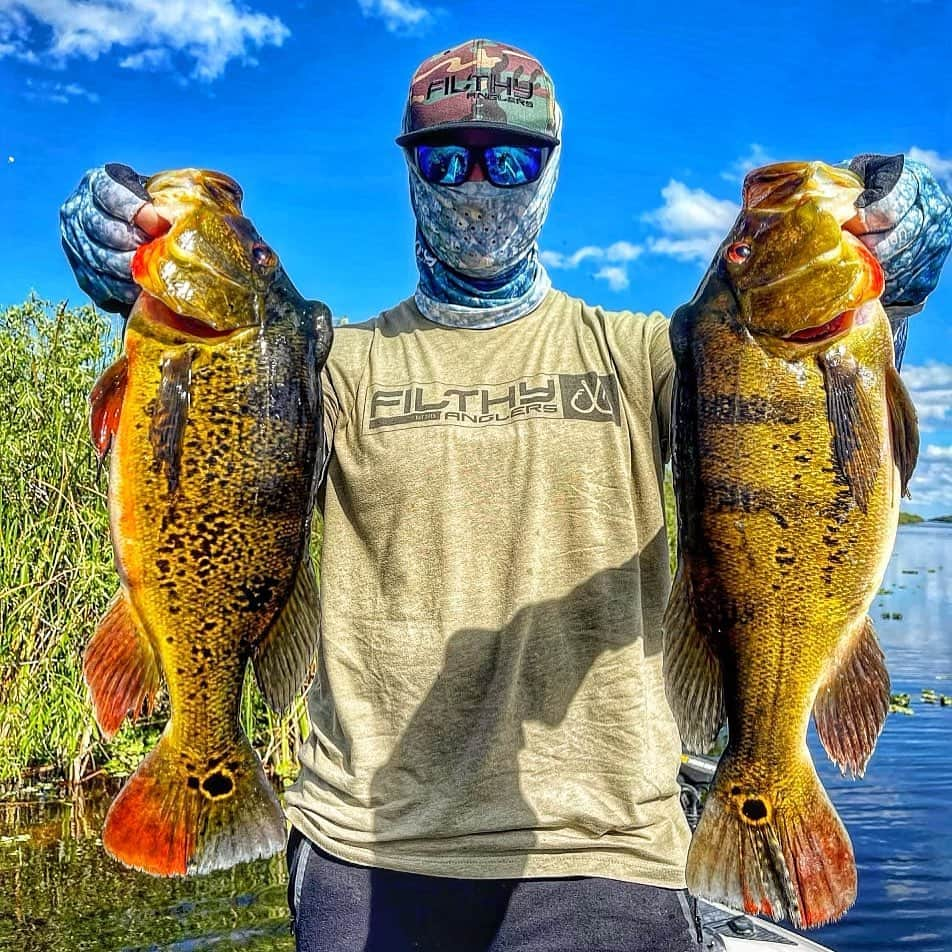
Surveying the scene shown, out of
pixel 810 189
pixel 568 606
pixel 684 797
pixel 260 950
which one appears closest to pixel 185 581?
pixel 568 606

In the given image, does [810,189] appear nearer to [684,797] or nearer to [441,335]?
[441,335]

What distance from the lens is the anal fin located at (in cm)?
257

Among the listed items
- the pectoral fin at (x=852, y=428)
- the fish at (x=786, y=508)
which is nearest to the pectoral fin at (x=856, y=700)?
the fish at (x=786, y=508)

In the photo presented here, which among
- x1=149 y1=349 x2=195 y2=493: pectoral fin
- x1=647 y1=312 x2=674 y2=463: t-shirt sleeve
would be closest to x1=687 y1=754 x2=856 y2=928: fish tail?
x1=647 y1=312 x2=674 y2=463: t-shirt sleeve

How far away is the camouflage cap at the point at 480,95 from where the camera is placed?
300 cm

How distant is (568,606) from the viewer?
9.02 feet

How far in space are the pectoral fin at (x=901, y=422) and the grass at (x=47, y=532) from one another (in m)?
7.99

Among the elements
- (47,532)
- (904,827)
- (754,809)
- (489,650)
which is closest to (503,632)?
(489,650)

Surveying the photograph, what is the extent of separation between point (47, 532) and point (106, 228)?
25.2ft

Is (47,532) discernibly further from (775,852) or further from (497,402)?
(775,852)

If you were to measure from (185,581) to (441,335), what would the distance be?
108 cm

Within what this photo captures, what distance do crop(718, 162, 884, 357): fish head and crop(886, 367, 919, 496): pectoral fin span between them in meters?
0.17

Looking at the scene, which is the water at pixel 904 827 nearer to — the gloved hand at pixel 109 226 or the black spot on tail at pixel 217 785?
the black spot on tail at pixel 217 785

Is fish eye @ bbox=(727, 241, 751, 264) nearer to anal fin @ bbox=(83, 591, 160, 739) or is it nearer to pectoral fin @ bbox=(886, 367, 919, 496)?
pectoral fin @ bbox=(886, 367, 919, 496)
